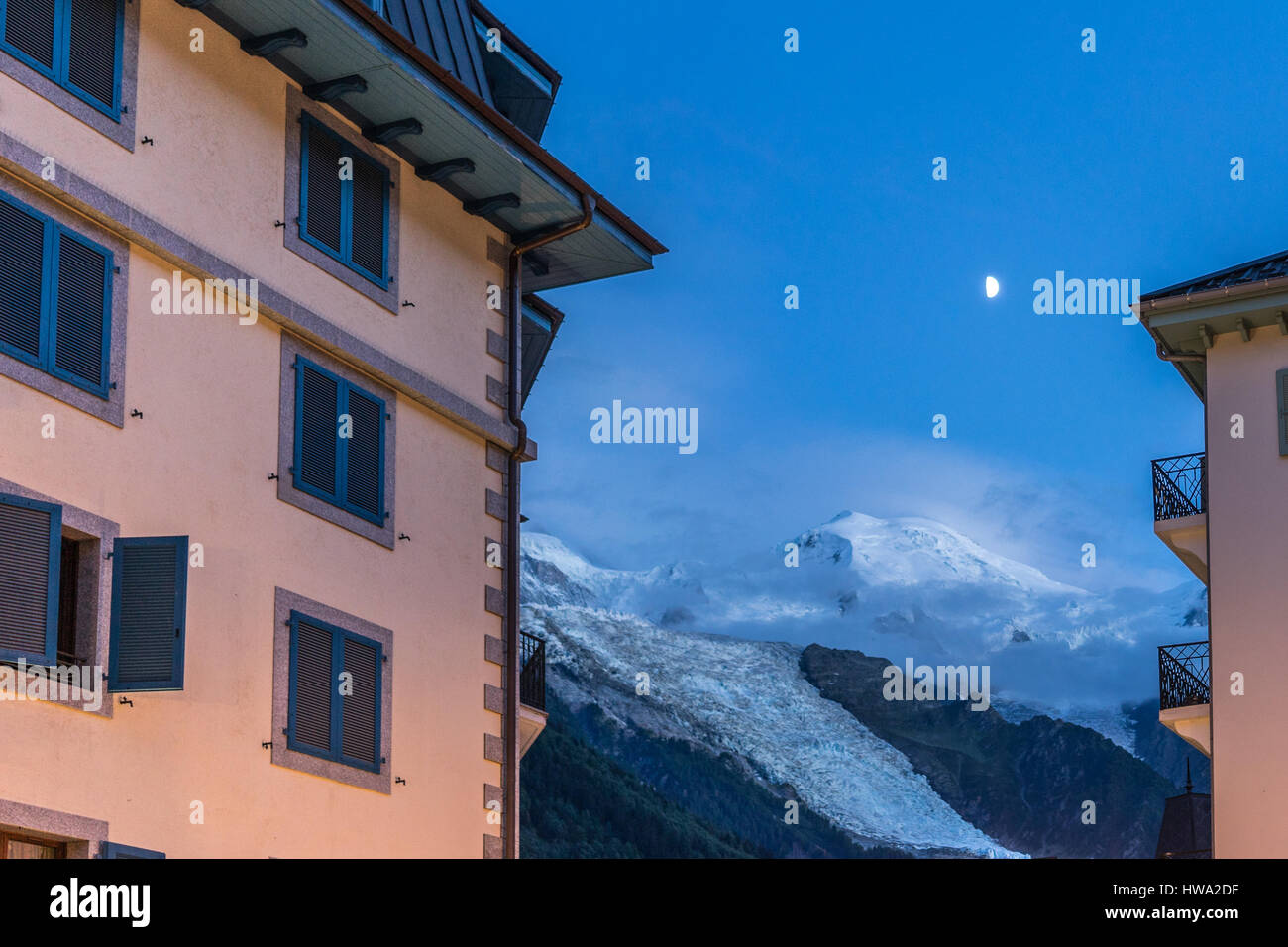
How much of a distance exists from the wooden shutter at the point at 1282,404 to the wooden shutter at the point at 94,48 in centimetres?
1586

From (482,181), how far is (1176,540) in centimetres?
1159

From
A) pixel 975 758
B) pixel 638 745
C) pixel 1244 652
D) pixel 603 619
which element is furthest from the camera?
pixel 603 619

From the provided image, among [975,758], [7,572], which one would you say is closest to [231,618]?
[7,572]

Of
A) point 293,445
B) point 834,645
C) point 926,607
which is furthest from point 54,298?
point 926,607

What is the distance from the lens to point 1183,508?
24.9m

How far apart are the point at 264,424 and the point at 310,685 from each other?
2341mm

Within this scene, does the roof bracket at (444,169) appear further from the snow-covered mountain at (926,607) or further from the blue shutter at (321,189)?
the snow-covered mountain at (926,607)

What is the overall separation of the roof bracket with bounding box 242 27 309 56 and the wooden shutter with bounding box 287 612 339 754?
5077 mm

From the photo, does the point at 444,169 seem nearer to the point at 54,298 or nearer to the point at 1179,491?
the point at 54,298

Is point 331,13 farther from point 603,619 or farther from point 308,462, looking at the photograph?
point 603,619

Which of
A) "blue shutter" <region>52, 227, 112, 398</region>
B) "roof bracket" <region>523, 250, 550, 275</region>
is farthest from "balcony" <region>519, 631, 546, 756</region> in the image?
"blue shutter" <region>52, 227, 112, 398</region>

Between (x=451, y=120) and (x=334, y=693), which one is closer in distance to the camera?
(x=334, y=693)

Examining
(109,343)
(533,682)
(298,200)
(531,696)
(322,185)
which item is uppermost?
(322,185)

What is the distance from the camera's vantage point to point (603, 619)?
153750 mm
